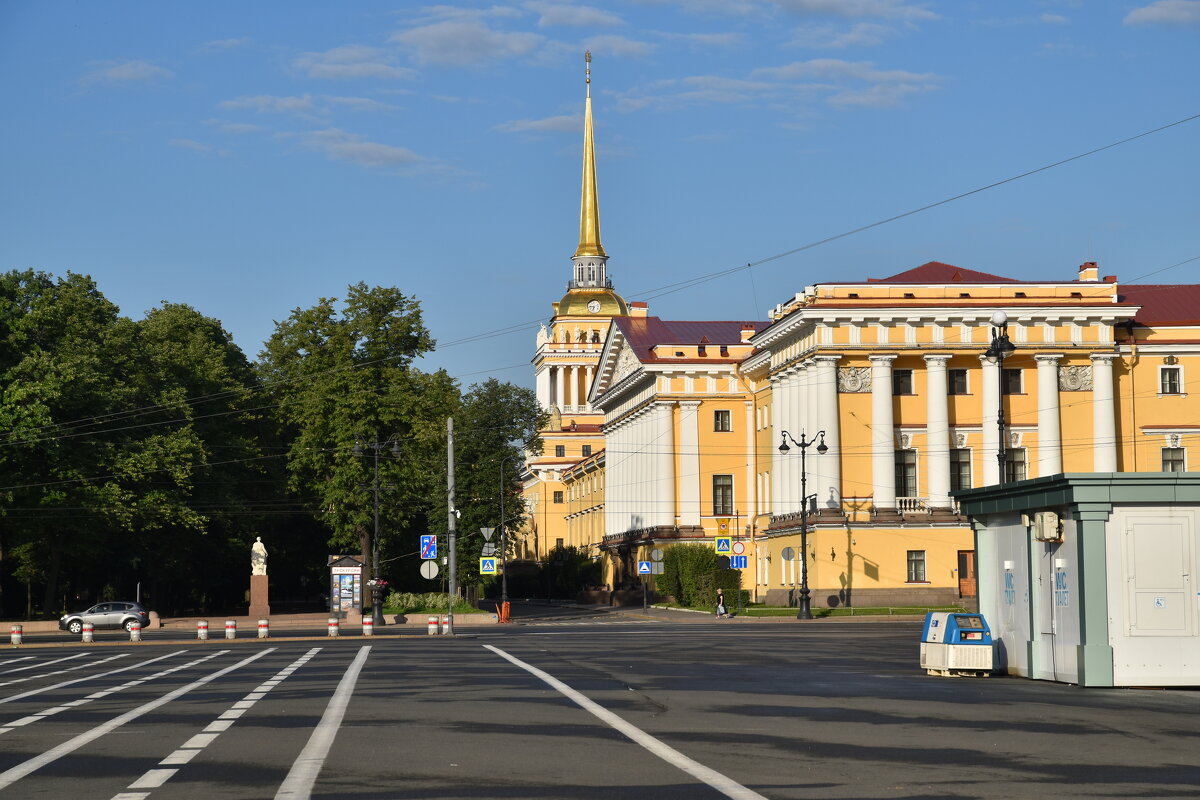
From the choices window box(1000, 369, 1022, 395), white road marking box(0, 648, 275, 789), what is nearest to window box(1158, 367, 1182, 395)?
window box(1000, 369, 1022, 395)

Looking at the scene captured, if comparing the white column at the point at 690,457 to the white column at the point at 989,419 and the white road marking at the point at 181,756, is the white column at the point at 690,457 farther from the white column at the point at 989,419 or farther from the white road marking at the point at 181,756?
the white road marking at the point at 181,756

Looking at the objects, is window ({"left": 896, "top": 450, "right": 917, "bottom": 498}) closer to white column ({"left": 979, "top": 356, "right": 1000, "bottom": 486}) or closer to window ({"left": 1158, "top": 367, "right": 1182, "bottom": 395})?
white column ({"left": 979, "top": 356, "right": 1000, "bottom": 486})

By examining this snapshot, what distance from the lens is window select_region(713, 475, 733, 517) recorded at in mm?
95125

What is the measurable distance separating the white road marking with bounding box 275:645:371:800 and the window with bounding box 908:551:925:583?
52.0m

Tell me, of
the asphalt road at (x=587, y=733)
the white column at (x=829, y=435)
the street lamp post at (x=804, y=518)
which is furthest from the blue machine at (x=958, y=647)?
the white column at (x=829, y=435)

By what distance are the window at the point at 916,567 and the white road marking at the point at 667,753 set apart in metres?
51.3

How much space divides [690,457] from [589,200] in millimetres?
88961

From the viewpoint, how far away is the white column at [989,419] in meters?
76.5

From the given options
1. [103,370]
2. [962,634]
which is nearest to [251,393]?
[103,370]

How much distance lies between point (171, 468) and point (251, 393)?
43.6 feet

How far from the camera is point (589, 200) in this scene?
179m

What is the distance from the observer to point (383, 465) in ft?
252

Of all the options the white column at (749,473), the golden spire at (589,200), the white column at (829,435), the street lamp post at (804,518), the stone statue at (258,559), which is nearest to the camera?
the street lamp post at (804,518)

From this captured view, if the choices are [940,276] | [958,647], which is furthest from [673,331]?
[958,647]
